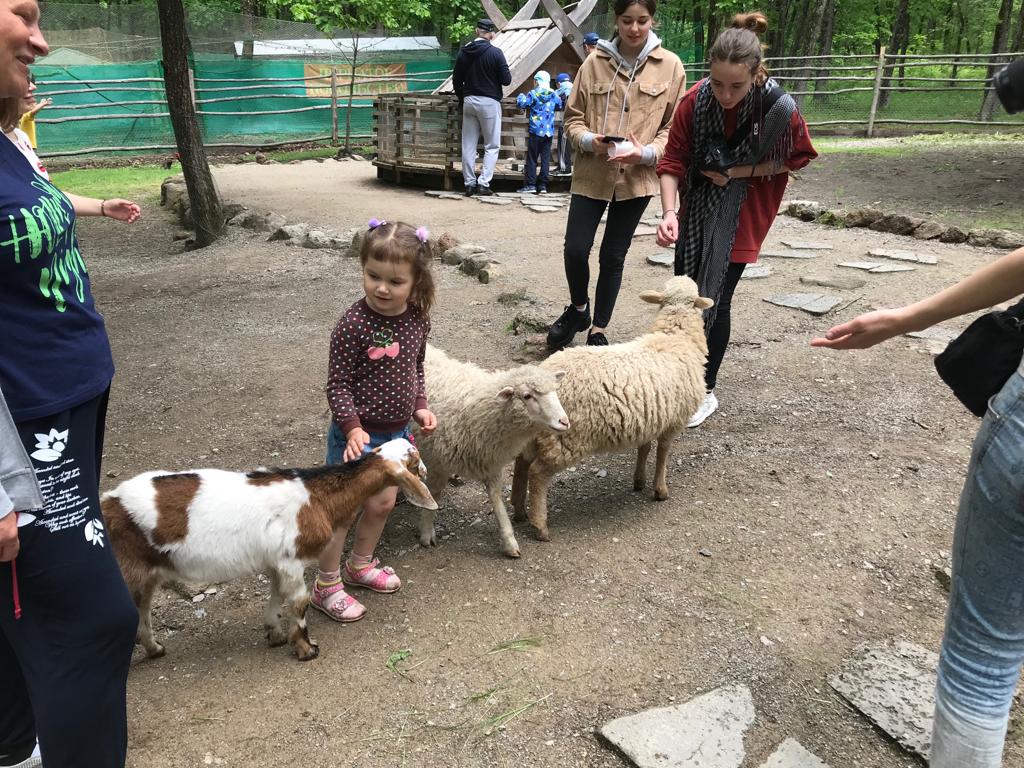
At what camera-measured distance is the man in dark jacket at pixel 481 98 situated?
11.7 m

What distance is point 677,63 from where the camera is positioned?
473 centimetres

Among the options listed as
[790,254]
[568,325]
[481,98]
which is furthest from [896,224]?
[481,98]

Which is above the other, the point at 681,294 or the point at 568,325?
the point at 681,294

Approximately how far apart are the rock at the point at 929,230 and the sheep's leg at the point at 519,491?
702cm

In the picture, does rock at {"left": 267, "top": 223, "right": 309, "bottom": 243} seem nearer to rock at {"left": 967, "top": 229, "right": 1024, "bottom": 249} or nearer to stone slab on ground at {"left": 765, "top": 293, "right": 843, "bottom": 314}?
stone slab on ground at {"left": 765, "top": 293, "right": 843, "bottom": 314}

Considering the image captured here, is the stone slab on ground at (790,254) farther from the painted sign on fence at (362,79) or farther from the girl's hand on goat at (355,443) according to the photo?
the painted sign on fence at (362,79)

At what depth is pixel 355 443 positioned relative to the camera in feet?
9.15

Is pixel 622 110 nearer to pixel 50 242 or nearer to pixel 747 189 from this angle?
pixel 747 189

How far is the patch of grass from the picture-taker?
40.9 feet

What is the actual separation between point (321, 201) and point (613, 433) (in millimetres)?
9483

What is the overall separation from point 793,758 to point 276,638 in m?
1.85

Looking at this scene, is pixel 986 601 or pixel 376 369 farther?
pixel 376 369

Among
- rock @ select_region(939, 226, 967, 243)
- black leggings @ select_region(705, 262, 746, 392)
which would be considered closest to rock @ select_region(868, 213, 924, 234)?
rock @ select_region(939, 226, 967, 243)

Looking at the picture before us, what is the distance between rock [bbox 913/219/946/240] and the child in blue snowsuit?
237 inches
